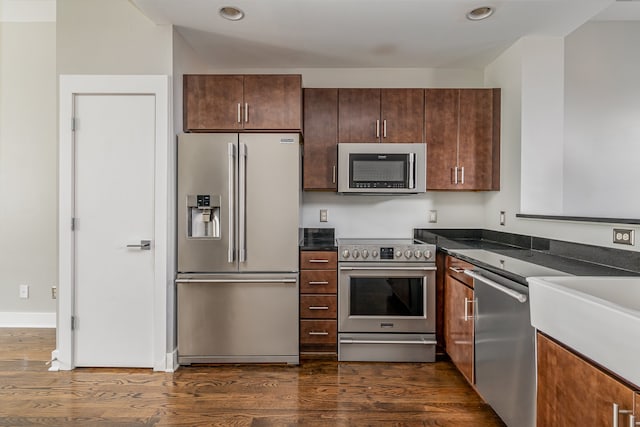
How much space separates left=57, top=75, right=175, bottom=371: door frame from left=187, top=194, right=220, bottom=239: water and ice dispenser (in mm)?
146

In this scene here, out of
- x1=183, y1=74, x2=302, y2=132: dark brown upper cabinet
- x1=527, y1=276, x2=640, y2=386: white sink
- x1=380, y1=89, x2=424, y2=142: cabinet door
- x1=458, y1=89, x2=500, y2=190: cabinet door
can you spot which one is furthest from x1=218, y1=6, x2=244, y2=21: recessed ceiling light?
x1=527, y1=276, x2=640, y2=386: white sink

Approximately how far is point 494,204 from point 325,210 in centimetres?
154

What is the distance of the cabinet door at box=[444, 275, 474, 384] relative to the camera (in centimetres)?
219

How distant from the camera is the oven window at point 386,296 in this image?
2.69 meters

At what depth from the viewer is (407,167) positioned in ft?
9.43

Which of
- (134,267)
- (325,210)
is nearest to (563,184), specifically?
(325,210)

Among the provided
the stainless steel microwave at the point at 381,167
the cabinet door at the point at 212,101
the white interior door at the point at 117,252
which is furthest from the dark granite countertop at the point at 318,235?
the white interior door at the point at 117,252

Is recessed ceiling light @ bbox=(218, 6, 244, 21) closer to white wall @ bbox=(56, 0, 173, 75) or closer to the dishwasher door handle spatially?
white wall @ bbox=(56, 0, 173, 75)

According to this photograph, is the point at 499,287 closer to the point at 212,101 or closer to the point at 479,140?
A: the point at 479,140

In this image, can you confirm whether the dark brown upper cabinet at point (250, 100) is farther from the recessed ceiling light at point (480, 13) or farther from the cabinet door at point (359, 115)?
the recessed ceiling light at point (480, 13)

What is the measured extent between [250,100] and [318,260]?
1.36m

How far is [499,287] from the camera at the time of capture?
1.74 meters

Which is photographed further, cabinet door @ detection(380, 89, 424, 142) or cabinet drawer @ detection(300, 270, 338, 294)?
cabinet door @ detection(380, 89, 424, 142)

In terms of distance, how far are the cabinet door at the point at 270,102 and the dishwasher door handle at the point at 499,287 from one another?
165cm
